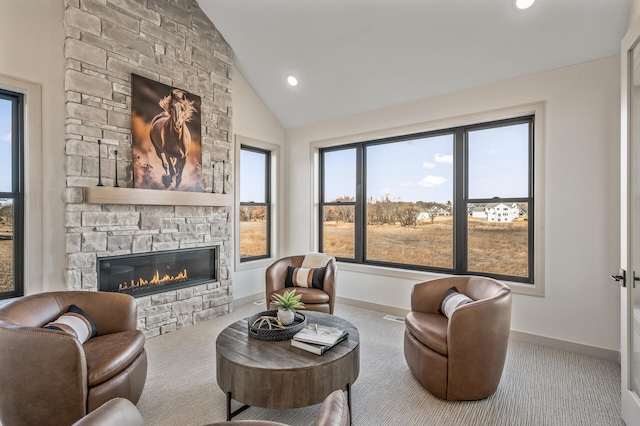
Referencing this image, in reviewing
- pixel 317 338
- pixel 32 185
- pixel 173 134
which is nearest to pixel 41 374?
pixel 317 338

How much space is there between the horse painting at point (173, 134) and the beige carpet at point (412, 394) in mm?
1995

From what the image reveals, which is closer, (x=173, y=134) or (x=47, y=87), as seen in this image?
(x=47, y=87)

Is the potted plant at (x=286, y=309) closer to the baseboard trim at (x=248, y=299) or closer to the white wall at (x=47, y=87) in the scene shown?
the white wall at (x=47, y=87)

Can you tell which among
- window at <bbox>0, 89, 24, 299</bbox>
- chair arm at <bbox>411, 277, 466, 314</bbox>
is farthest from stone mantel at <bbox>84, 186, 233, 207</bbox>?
chair arm at <bbox>411, 277, 466, 314</bbox>

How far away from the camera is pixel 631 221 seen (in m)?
2.09

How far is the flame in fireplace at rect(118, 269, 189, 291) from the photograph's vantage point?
3598 millimetres

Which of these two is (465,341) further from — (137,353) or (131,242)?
(131,242)

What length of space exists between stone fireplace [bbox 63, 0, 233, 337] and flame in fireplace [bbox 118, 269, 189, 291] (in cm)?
10

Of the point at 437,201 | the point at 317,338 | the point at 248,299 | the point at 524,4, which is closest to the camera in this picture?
the point at 317,338

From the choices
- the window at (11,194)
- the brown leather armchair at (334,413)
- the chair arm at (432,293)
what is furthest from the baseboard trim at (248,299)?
the brown leather armchair at (334,413)

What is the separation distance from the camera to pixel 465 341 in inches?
91.4

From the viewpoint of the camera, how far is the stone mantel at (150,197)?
3213 mm

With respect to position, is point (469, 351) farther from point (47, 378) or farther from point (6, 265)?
point (6, 265)

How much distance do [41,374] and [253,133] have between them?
13.1 feet
